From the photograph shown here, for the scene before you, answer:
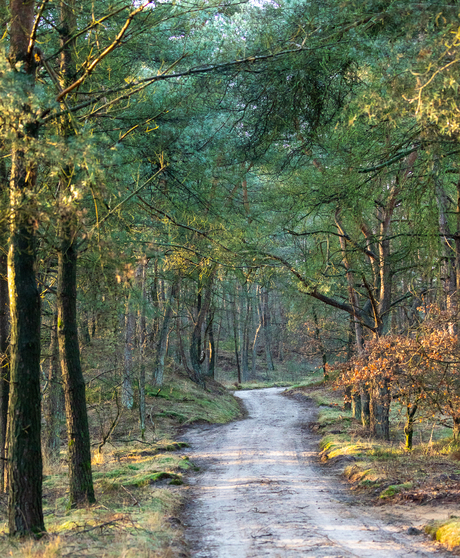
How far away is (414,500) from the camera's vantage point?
7.07 metres

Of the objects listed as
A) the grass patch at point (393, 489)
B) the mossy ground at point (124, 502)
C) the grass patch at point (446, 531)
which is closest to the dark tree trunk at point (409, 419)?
the grass patch at point (393, 489)

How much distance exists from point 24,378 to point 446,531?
15.8 feet

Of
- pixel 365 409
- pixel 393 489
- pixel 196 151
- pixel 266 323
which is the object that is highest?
pixel 196 151

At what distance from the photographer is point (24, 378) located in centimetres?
545

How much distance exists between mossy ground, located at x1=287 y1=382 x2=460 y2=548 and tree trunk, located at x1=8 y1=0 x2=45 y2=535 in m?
4.42

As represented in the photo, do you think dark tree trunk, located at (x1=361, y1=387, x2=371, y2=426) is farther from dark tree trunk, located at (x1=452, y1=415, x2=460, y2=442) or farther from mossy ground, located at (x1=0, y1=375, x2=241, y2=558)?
mossy ground, located at (x1=0, y1=375, x2=241, y2=558)

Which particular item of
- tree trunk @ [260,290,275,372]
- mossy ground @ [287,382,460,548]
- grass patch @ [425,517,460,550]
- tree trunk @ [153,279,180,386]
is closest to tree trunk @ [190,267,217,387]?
tree trunk @ [153,279,180,386]

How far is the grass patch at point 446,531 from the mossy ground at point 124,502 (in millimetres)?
2820

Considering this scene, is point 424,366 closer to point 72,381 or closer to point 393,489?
point 393,489

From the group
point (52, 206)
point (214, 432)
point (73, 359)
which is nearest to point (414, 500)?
point (73, 359)

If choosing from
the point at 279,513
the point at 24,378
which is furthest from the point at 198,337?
the point at 24,378

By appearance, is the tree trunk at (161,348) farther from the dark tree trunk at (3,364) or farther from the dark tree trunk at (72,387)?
the dark tree trunk at (72,387)

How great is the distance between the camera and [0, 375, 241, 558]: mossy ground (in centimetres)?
497

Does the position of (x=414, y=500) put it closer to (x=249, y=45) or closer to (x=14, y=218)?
(x=14, y=218)
